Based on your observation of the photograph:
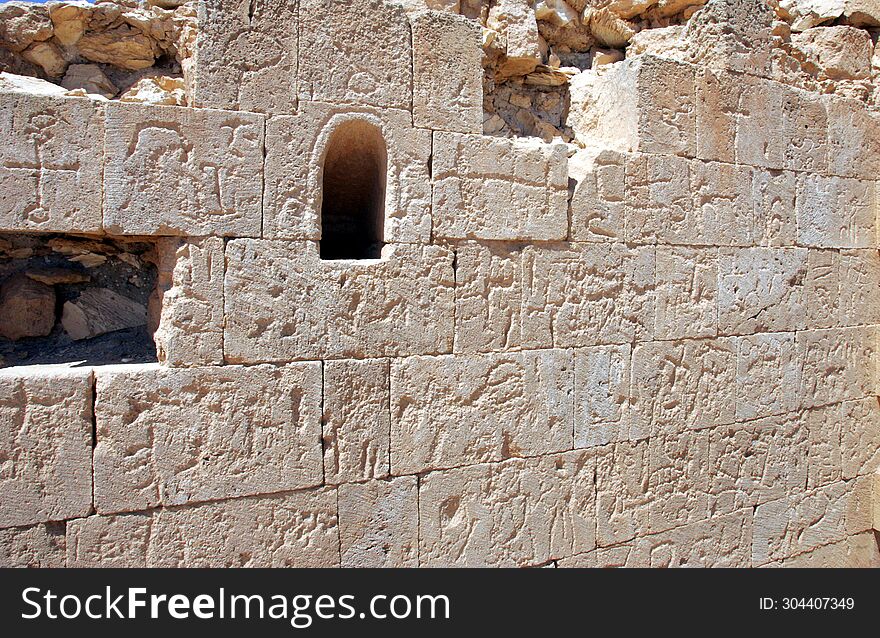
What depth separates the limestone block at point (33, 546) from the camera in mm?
2891

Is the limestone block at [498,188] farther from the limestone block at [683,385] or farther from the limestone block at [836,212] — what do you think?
the limestone block at [836,212]

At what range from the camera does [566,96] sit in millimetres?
4773

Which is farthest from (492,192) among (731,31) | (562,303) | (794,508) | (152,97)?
(794,508)

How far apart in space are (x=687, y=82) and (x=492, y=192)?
5.59 feet

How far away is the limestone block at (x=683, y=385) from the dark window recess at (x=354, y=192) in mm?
1906

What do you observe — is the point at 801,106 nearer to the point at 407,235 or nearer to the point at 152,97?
the point at 407,235

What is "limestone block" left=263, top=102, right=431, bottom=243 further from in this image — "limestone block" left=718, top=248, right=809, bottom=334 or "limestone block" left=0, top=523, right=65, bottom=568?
"limestone block" left=718, top=248, right=809, bottom=334

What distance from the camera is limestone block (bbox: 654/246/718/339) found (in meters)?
4.25


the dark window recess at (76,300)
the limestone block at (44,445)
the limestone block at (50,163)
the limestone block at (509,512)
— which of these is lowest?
the limestone block at (509,512)

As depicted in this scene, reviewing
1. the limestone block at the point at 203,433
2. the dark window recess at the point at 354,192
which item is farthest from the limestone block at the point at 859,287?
the limestone block at the point at 203,433

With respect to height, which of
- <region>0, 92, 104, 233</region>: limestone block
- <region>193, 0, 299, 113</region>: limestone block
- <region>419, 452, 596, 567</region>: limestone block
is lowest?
<region>419, 452, 596, 567</region>: limestone block

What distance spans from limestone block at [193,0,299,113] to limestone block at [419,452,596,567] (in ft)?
7.31

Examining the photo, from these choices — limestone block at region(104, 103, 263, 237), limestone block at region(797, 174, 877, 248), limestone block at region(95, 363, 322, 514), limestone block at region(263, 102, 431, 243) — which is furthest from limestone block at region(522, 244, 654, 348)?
limestone block at region(104, 103, 263, 237)

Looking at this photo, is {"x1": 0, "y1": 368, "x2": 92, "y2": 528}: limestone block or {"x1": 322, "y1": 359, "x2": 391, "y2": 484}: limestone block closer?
{"x1": 0, "y1": 368, "x2": 92, "y2": 528}: limestone block
